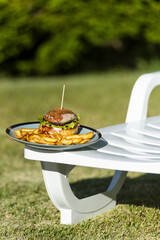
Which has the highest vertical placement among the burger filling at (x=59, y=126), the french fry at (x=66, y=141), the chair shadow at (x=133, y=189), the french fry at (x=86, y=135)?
the burger filling at (x=59, y=126)

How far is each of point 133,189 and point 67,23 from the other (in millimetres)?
6820

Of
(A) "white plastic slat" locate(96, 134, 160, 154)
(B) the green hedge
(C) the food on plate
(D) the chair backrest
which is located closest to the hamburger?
(C) the food on plate

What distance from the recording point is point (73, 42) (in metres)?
9.84

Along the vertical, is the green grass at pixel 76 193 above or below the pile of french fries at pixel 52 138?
below

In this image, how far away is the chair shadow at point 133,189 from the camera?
10.5 feet

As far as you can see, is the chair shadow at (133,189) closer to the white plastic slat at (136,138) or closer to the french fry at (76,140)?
the white plastic slat at (136,138)

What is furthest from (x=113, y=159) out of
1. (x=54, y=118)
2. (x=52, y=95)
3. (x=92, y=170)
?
(x=52, y=95)

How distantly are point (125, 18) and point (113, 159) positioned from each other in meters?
7.89

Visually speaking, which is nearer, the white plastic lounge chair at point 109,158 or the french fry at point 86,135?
the white plastic lounge chair at point 109,158

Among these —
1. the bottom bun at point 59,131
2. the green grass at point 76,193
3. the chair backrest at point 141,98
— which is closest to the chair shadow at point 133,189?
the green grass at point 76,193

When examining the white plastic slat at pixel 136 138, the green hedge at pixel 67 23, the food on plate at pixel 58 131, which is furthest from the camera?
the green hedge at pixel 67 23

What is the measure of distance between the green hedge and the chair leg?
22.0 ft

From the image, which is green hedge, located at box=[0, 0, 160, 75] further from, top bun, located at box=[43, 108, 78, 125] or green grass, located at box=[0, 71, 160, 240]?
top bun, located at box=[43, 108, 78, 125]

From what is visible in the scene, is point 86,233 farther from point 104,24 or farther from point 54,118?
point 104,24
